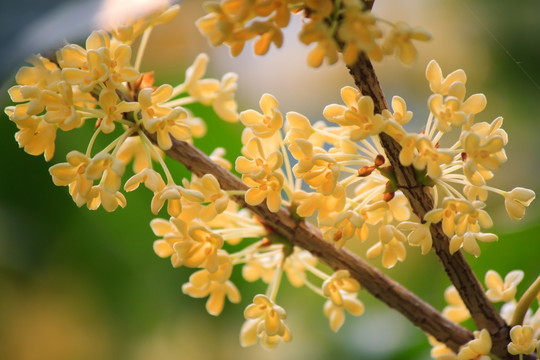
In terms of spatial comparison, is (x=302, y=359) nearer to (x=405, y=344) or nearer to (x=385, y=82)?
(x=405, y=344)

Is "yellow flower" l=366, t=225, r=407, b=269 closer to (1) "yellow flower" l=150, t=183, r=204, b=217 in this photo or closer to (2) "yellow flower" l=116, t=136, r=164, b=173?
(1) "yellow flower" l=150, t=183, r=204, b=217

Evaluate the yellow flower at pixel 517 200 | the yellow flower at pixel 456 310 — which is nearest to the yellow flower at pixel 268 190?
the yellow flower at pixel 517 200

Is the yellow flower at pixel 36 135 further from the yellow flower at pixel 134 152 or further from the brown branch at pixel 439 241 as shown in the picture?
the brown branch at pixel 439 241

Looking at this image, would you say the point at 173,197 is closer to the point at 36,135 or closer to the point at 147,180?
the point at 147,180

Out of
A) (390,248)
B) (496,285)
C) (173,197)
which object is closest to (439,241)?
(390,248)

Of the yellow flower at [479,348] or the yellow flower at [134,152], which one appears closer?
the yellow flower at [479,348]

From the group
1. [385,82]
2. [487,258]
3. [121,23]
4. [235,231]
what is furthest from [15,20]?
[487,258]
